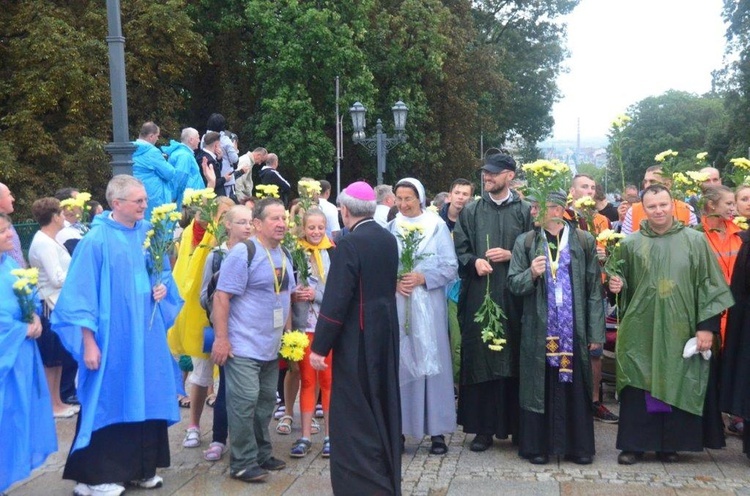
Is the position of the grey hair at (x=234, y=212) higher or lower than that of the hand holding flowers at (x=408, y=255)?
higher

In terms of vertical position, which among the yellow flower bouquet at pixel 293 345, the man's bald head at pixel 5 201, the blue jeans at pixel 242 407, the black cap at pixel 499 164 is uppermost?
the black cap at pixel 499 164

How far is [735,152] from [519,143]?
10.8m

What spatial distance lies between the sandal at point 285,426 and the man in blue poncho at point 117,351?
1.69 meters

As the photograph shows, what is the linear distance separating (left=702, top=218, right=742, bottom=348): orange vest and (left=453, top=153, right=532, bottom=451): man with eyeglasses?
5.56 ft

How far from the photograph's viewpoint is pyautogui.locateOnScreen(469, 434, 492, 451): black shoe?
25.5 ft

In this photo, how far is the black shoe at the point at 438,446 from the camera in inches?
303

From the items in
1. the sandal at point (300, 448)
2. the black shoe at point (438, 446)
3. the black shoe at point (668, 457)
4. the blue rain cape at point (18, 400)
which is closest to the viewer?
the blue rain cape at point (18, 400)

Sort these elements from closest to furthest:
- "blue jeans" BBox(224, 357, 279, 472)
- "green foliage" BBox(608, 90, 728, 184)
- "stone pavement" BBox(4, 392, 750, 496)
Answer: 1. "stone pavement" BBox(4, 392, 750, 496)
2. "blue jeans" BBox(224, 357, 279, 472)
3. "green foliage" BBox(608, 90, 728, 184)

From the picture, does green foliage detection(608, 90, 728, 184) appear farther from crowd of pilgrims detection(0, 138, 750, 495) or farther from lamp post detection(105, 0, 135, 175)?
crowd of pilgrims detection(0, 138, 750, 495)

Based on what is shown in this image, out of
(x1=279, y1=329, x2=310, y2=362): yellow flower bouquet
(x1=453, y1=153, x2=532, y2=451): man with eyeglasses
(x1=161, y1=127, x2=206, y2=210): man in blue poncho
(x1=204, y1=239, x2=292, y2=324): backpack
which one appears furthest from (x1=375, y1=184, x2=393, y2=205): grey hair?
(x1=279, y1=329, x2=310, y2=362): yellow flower bouquet

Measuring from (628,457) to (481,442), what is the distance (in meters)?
1.17

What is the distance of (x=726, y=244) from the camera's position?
8211 millimetres

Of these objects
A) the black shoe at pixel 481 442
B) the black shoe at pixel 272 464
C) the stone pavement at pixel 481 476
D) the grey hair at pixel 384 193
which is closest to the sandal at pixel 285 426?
the stone pavement at pixel 481 476

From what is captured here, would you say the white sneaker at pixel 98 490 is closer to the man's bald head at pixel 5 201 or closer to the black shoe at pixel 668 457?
the man's bald head at pixel 5 201
